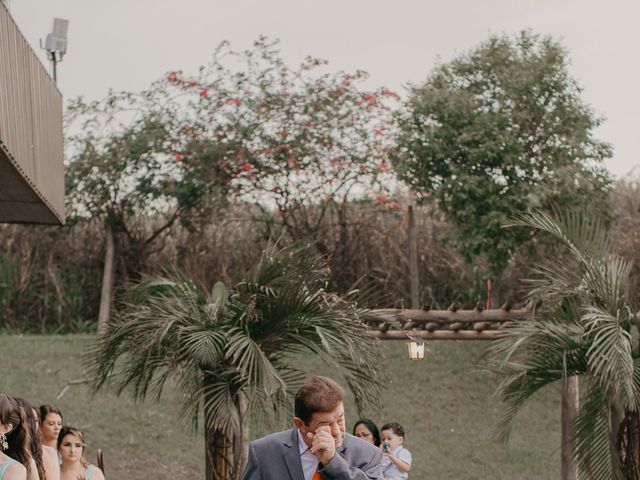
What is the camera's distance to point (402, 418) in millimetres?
17359

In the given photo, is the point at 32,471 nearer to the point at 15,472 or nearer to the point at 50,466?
the point at 15,472

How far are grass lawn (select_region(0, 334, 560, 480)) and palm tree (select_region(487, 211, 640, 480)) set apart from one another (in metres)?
4.88

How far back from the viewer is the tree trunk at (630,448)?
424 inches

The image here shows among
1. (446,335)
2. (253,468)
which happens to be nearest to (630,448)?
(446,335)

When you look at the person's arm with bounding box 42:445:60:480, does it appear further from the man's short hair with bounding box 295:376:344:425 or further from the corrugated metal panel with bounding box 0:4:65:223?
the man's short hair with bounding box 295:376:344:425

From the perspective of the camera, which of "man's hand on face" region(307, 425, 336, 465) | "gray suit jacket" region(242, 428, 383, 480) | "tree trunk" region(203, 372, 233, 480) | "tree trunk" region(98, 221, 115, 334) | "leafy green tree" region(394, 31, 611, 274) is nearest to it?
"man's hand on face" region(307, 425, 336, 465)

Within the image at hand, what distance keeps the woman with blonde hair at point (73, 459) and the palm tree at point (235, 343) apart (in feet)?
7.08

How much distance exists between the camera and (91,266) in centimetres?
2131

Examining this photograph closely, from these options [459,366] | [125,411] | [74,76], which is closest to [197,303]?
[125,411]

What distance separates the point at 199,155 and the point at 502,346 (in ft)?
35.2

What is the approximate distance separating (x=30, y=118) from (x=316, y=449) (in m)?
7.58

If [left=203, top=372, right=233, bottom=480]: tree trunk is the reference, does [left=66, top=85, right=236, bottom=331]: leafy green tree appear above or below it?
above

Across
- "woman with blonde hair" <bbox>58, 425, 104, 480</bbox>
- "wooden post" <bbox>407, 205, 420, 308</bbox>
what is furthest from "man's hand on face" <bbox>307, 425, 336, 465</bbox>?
"wooden post" <bbox>407, 205, 420, 308</bbox>

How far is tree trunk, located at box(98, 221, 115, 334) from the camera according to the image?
20000mm
